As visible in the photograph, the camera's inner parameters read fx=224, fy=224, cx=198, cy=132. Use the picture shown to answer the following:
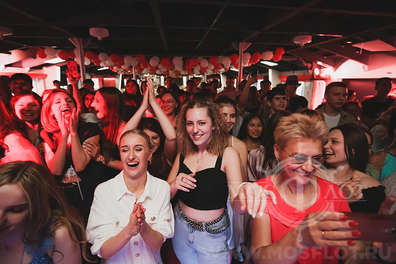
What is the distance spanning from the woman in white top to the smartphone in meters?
0.95

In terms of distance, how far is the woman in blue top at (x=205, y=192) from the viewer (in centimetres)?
161

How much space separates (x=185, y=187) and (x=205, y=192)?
0.19 m

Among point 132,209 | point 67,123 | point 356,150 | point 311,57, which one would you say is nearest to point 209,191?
point 132,209

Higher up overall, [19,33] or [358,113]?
[19,33]

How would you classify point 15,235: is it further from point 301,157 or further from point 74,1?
point 74,1

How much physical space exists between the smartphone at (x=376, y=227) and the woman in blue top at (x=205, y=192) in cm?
84

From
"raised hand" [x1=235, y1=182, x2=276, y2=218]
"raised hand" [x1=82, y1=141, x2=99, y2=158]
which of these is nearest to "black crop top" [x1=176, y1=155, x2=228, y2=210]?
"raised hand" [x1=235, y1=182, x2=276, y2=218]

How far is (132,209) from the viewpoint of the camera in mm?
1367

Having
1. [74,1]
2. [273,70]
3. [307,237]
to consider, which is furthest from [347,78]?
[307,237]

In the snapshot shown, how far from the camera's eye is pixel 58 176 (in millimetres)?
1697

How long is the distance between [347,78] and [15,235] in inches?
452

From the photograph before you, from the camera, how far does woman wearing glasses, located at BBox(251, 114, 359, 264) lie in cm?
98

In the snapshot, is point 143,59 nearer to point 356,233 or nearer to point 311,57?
point 311,57

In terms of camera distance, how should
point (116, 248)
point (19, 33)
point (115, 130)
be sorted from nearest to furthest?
point (116, 248)
point (115, 130)
point (19, 33)
